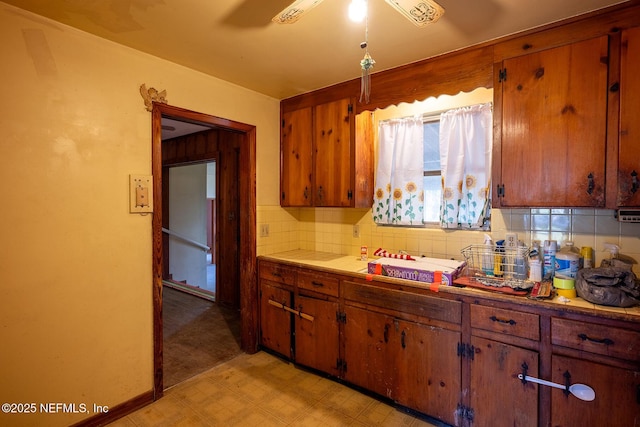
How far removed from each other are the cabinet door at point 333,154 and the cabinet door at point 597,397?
1.70 meters

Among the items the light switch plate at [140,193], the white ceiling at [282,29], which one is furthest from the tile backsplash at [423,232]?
the white ceiling at [282,29]

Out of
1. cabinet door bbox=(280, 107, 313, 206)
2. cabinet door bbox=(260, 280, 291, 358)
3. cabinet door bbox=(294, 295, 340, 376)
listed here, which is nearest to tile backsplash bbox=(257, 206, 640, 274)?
cabinet door bbox=(280, 107, 313, 206)

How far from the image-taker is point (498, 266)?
6.43ft

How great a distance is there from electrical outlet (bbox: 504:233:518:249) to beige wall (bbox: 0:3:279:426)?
249cm

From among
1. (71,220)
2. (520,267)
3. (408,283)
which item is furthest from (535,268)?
(71,220)

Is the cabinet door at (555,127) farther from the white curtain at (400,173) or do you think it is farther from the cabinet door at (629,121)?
the white curtain at (400,173)

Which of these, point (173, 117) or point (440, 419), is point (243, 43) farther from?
point (440, 419)

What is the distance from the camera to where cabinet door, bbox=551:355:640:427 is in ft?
4.45

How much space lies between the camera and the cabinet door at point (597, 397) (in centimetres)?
136

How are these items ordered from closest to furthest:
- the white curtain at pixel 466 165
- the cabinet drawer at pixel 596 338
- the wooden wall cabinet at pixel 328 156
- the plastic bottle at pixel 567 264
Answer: the cabinet drawer at pixel 596 338
the plastic bottle at pixel 567 264
the white curtain at pixel 466 165
the wooden wall cabinet at pixel 328 156

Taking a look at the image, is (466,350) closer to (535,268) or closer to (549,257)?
(535,268)

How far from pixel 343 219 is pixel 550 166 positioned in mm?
1681

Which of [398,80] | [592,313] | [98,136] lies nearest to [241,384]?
[98,136]

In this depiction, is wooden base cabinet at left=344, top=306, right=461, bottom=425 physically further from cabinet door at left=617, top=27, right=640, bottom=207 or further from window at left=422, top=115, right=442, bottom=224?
cabinet door at left=617, top=27, right=640, bottom=207
